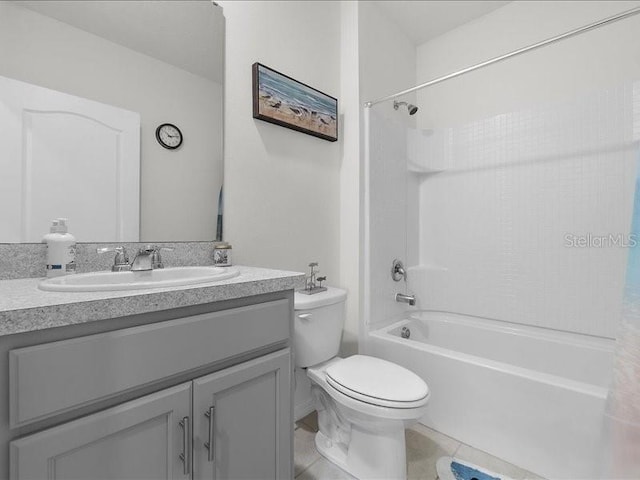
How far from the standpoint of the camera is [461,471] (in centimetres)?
139

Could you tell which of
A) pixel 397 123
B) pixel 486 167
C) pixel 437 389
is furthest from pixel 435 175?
pixel 437 389

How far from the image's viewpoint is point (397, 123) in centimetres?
227

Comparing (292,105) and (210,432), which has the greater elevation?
(292,105)

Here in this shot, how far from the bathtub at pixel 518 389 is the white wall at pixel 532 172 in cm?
14

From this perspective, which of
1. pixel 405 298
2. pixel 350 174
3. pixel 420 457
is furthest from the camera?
pixel 405 298

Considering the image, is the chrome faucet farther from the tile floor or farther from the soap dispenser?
the tile floor

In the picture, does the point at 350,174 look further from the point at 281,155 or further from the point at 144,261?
the point at 144,261

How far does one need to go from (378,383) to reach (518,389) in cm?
67

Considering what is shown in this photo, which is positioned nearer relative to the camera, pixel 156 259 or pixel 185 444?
pixel 185 444

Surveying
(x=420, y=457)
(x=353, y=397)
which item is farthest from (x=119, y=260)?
(x=420, y=457)

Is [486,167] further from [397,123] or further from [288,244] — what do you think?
[288,244]

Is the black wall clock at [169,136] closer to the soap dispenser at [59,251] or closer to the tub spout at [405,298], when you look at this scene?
the soap dispenser at [59,251]

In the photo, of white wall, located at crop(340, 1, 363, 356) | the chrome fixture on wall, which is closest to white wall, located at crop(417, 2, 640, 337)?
the chrome fixture on wall

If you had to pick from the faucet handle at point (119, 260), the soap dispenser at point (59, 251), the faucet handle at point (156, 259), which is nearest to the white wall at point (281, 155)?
the faucet handle at point (156, 259)
